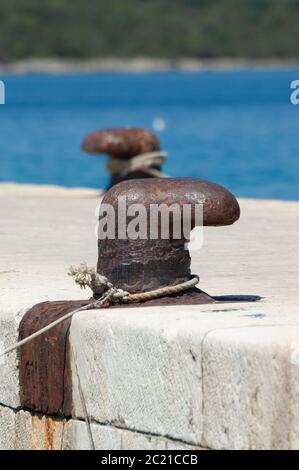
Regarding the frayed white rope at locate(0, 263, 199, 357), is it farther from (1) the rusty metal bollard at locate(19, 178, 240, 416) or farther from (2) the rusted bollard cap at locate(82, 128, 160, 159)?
(2) the rusted bollard cap at locate(82, 128, 160, 159)

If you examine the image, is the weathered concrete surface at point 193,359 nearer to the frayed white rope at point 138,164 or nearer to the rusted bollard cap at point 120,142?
the rusted bollard cap at point 120,142

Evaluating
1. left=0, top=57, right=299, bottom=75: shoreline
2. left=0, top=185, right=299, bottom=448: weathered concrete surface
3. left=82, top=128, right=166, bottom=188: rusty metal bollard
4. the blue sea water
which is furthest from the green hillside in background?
left=0, top=185, right=299, bottom=448: weathered concrete surface

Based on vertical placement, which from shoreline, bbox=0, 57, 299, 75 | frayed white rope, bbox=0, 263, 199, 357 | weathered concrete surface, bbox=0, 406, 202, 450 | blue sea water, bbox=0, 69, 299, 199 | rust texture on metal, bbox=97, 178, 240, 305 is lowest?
weathered concrete surface, bbox=0, 406, 202, 450

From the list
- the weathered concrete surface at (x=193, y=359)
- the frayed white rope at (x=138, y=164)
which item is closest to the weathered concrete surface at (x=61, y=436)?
the weathered concrete surface at (x=193, y=359)

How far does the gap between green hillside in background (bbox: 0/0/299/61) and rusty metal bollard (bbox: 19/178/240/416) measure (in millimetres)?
141981

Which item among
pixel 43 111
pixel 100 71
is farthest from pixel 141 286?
pixel 100 71

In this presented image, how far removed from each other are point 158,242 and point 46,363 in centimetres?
62

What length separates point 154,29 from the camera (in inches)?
6068

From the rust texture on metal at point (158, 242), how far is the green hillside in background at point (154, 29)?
466ft

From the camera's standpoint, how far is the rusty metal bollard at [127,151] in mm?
12383

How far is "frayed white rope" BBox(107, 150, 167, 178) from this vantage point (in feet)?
41.0

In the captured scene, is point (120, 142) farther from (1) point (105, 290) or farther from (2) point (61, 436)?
(2) point (61, 436)

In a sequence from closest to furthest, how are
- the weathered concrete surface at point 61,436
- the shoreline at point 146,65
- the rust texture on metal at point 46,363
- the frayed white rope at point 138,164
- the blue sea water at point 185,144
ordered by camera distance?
the weathered concrete surface at point 61,436
the rust texture on metal at point 46,363
the frayed white rope at point 138,164
the blue sea water at point 185,144
the shoreline at point 146,65

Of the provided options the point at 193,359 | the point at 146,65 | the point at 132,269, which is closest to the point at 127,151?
the point at 132,269
